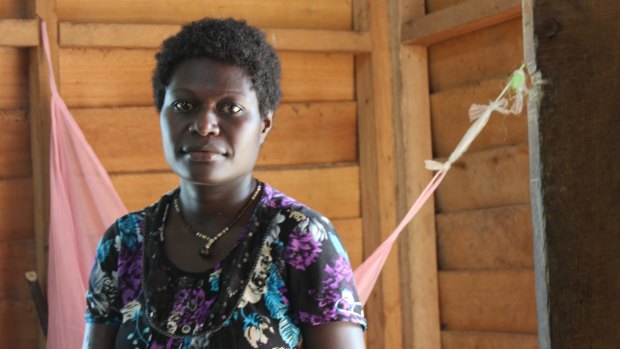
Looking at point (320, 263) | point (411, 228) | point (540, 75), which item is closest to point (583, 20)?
point (540, 75)

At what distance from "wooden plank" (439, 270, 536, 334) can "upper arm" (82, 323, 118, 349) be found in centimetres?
185

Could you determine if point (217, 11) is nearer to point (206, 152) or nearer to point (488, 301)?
point (488, 301)

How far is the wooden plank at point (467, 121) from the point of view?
343cm

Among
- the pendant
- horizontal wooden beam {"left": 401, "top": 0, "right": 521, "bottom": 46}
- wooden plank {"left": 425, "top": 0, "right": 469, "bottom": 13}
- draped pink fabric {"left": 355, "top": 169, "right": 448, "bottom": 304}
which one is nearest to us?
the pendant

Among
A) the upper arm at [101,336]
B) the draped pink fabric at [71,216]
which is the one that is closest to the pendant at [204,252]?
the upper arm at [101,336]

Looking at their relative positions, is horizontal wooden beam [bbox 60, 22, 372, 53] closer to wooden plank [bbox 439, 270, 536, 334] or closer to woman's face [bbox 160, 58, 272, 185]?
wooden plank [bbox 439, 270, 536, 334]

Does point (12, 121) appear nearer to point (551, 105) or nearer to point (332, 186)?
point (332, 186)

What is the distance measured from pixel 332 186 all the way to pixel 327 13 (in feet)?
2.32

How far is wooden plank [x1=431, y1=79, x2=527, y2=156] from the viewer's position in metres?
3.43

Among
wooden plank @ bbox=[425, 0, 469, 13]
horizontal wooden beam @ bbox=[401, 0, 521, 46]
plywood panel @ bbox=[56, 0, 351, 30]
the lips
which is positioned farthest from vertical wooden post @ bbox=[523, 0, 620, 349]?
plywood panel @ bbox=[56, 0, 351, 30]

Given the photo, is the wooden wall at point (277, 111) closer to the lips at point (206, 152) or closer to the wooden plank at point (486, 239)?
the wooden plank at point (486, 239)

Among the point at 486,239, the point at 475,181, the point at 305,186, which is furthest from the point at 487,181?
the point at 305,186

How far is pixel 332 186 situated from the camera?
12.6 feet

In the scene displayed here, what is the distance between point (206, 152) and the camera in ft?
5.88
